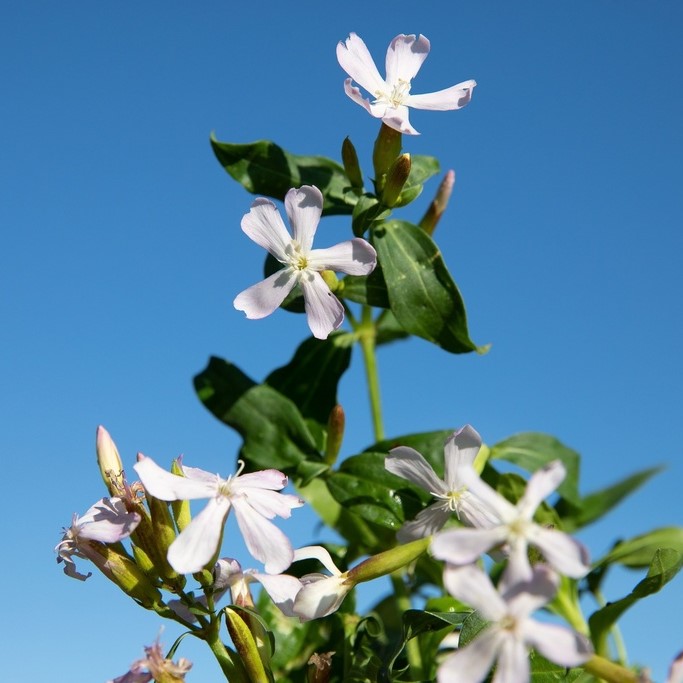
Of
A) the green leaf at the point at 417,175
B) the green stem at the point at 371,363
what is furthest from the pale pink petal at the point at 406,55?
the green stem at the point at 371,363

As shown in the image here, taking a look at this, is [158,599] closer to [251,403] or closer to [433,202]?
[251,403]

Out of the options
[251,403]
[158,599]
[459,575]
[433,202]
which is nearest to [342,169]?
[433,202]

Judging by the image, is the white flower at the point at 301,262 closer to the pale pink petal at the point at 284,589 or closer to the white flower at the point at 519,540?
the pale pink petal at the point at 284,589

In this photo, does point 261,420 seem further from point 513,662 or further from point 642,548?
point 513,662

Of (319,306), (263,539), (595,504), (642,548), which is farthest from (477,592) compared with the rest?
(595,504)

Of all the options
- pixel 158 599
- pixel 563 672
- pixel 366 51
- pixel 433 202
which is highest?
pixel 366 51

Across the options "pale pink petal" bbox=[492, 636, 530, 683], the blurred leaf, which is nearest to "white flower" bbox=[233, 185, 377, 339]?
the blurred leaf

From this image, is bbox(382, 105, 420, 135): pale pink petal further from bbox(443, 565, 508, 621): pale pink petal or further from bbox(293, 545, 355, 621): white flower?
bbox(443, 565, 508, 621): pale pink petal
